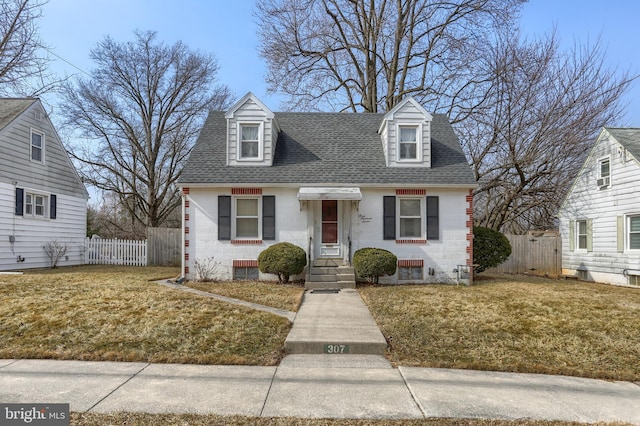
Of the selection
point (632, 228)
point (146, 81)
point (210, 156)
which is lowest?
point (632, 228)

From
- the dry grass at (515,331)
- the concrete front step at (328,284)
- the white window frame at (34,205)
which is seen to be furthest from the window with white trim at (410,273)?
the white window frame at (34,205)

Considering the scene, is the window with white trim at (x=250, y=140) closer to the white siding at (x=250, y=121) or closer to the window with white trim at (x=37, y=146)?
the white siding at (x=250, y=121)

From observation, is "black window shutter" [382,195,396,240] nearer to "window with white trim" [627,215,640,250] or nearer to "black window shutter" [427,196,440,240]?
"black window shutter" [427,196,440,240]

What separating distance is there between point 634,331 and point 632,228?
8.80 m

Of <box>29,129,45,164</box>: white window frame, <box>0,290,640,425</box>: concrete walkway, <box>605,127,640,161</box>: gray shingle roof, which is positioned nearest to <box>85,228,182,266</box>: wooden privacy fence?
<box>29,129,45,164</box>: white window frame

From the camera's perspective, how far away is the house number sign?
19.9ft

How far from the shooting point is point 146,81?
25.0 m

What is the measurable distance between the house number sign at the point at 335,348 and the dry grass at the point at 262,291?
230 cm

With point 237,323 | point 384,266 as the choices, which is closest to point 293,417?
point 237,323

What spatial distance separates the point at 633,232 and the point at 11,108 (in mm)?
23792

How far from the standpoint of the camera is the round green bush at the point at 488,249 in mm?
13711

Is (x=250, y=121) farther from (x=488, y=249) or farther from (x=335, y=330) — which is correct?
(x=488, y=249)

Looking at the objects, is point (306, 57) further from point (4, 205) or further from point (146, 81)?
point (4, 205)

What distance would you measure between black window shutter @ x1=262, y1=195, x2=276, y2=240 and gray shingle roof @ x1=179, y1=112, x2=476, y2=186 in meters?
0.64
